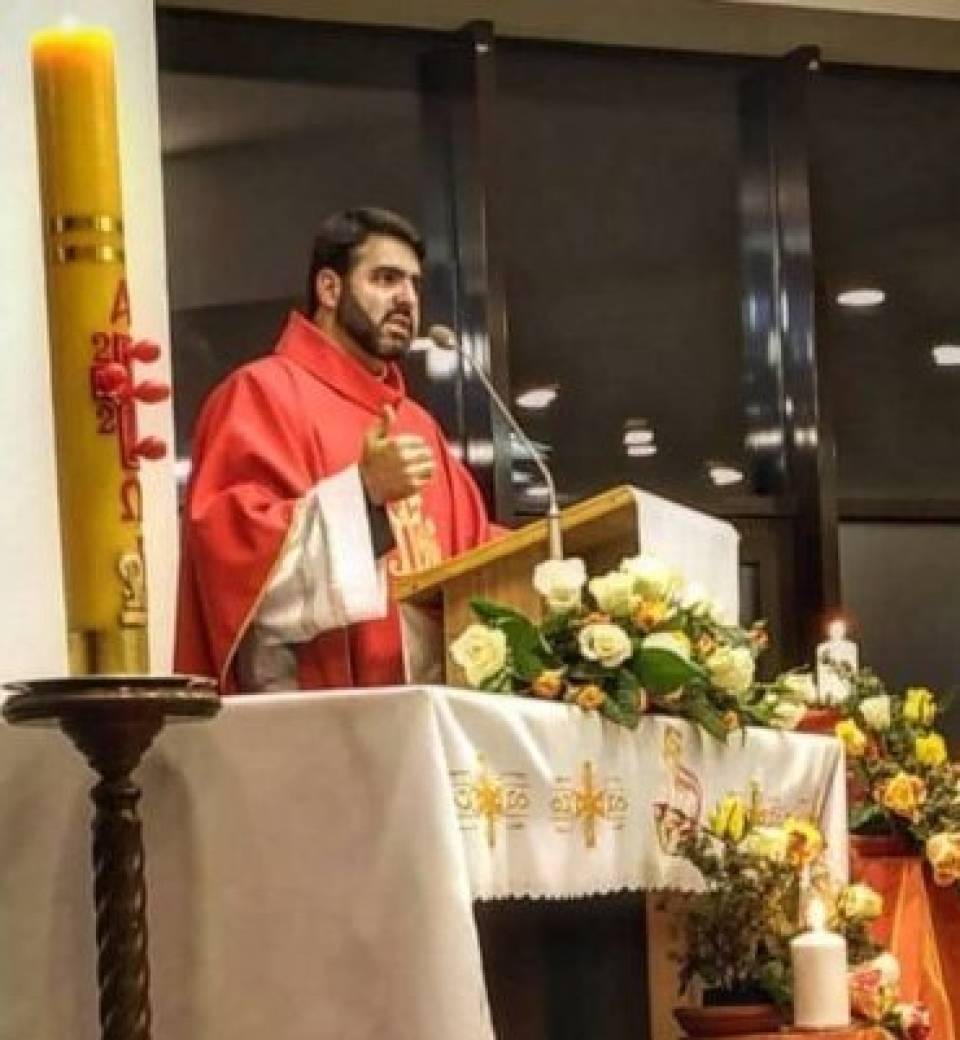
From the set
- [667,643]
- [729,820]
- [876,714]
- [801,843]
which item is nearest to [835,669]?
[876,714]

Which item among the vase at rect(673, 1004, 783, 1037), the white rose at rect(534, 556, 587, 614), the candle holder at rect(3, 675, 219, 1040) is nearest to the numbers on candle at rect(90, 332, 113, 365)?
the candle holder at rect(3, 675, 219, 1040)

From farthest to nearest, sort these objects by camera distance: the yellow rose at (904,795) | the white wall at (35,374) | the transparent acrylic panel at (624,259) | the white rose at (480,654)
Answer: the transparent acrylic panel at (624,259) < the white wall at (35,374) < the yellow rose at (904,795) < the white rose at (480,654)

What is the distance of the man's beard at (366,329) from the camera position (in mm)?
3670

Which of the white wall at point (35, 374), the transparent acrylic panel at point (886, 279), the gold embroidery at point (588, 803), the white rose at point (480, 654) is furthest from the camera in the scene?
the transparent acrylic panel at point (886, 279)

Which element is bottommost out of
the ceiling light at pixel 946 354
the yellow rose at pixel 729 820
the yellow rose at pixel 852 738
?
the yellow rose at pixel 729 820

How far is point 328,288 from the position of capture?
370cm

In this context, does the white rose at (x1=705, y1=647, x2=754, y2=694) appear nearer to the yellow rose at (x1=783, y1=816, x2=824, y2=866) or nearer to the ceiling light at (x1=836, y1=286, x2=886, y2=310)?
the yellow rose at (x1=783, y1=816, x2=824, y2=866)

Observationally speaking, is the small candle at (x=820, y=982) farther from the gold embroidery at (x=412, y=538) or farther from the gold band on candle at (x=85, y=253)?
the gold band on candle at (x=85, y=253)

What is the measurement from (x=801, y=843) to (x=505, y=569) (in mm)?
495

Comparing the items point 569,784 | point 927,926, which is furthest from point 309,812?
point 927,926

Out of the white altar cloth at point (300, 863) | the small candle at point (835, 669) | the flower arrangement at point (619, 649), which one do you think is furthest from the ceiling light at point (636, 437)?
the white altar cloth at point (300, 863)

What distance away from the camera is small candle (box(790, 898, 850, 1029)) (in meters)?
3.05

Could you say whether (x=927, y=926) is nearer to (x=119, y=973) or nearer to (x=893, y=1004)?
(x=893, y=1004)

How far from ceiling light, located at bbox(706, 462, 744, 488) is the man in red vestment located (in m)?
1.60
